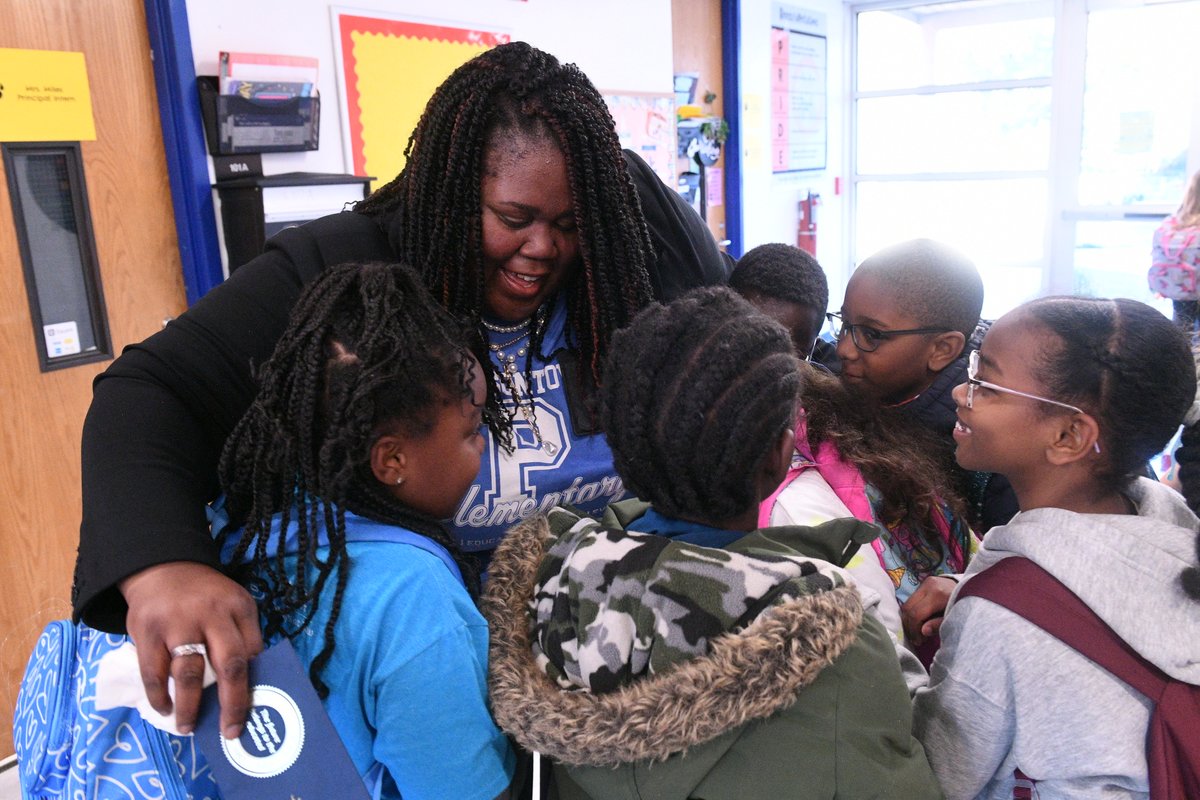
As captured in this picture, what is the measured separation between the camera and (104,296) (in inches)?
84.3

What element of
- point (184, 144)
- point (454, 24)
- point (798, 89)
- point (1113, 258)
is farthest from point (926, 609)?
point (1113, 258)

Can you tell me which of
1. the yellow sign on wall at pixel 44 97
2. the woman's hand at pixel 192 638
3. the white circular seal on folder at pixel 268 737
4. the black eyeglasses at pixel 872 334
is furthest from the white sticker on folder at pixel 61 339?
the black eyeglasses at pixel 872 334

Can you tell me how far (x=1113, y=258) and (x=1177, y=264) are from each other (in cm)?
199

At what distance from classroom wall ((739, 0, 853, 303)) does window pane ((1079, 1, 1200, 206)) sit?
137 centimetres

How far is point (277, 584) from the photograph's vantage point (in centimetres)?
89

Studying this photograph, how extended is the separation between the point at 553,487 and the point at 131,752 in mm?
572

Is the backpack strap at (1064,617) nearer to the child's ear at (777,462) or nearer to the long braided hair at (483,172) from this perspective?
the child's ear at (777,462)

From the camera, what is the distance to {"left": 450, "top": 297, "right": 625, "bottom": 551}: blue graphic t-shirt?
118 cm

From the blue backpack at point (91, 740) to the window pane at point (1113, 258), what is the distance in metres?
5.36

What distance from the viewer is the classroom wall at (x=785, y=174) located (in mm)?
4520

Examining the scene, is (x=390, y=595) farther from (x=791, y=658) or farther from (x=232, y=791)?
(x=791, y=658)

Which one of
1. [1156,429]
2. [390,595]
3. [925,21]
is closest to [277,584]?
[390,595]

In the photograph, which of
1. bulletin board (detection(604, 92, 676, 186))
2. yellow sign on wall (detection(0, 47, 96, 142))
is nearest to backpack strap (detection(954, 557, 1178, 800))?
yellow sign on wall (detection(0, 47, 96, 142))

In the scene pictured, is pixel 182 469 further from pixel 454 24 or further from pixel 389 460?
pixel 454 24
